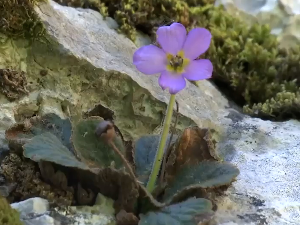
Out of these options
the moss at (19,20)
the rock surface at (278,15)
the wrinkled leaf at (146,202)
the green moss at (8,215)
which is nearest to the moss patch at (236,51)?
the rock surface at (278,15)

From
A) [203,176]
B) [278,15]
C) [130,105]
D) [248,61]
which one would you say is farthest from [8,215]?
[278,15]

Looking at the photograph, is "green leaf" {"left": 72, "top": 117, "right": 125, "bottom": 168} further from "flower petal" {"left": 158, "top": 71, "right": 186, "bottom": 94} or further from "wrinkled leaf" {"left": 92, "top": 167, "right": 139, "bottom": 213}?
"flower petal" {"left": 158, "top": 71, "right": 186, "bottom": 94}

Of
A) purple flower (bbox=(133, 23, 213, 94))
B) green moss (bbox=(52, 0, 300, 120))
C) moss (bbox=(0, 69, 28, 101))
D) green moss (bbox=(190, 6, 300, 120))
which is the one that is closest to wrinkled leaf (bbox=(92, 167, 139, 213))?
purple flower (bbox=(133, 23, 213, 94))

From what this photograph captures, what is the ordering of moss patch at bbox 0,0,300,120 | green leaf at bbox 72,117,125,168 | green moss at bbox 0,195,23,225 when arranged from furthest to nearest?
1. moss patch at bbox 0,0,300,120
2. green leaf at bbox 72,117,125,168
3. green moss at bbox 0,195,23,225

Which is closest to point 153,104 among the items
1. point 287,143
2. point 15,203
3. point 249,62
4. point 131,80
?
point 131,80

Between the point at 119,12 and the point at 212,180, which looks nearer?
the point at 212,180

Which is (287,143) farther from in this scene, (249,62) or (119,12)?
(119,12)
